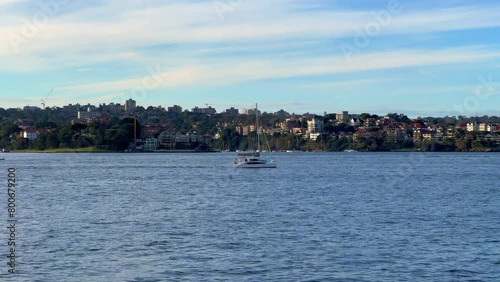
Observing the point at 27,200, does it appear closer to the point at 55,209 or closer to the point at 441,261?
the point at 55,209

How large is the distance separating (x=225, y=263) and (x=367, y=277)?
478 centimetres

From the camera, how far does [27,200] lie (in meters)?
49.8

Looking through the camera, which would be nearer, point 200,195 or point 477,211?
point 477,211

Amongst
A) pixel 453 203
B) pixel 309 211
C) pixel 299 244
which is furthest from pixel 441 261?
pixel 453 203

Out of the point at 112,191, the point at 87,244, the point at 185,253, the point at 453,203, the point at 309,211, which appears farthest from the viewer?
the point at 112,191

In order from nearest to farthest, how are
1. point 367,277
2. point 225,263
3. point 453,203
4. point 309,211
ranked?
point 367,277, point 225,263, point 309,211, point 453,203

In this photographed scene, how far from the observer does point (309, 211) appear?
4222 centimetres

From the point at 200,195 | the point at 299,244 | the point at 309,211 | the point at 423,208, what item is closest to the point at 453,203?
the point at 423,208

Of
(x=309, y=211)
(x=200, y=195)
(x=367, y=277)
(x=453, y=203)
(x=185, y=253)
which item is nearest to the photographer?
(x=367, y=277)

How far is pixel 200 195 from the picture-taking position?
54.6 metres

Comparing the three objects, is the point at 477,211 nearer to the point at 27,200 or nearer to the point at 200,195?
the point at 200,195

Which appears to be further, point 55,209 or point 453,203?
point 453,203

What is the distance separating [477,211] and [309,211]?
8871 millimetres

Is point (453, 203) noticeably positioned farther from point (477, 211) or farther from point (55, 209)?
point (55, 209)
